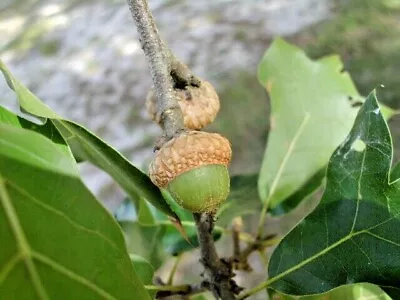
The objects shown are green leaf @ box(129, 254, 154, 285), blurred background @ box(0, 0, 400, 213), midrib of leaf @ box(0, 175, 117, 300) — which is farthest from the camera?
blurred background @ box(0, 0, 400, 213)

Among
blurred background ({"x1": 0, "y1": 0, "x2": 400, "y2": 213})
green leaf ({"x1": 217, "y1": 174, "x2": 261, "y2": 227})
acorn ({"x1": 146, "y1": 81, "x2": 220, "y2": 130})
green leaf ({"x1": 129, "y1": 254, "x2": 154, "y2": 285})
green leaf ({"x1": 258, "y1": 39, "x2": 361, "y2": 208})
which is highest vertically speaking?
blurred background ({"x1": 0, "y1": 0, "x2": 400, "y2": 213})

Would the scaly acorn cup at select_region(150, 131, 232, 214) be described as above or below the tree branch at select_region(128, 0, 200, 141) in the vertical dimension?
below

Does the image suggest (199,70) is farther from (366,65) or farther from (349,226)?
(349,226)

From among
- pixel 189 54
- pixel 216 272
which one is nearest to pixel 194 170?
pixel 216 272

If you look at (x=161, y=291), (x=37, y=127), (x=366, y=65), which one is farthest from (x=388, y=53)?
(x=37, y=127)

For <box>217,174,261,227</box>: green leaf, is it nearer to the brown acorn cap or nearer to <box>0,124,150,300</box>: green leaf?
the brown acorn cap

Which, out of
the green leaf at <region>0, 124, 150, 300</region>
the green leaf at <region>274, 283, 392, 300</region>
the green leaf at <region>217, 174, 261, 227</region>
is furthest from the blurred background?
the green leaf at <region>0, 124, 150, 300</region>
